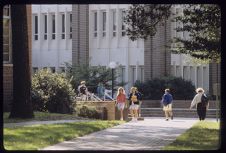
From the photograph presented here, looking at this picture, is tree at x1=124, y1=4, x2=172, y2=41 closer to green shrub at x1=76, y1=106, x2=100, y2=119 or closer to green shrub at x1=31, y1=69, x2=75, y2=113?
green shrub at x1=76, y1=106, x2=100, y2=119

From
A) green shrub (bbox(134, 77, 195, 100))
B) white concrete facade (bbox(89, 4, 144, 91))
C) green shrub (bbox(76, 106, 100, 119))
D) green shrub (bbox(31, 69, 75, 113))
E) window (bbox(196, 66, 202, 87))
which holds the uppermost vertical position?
white concrete facade (bbox(89, 4, 144, 91))

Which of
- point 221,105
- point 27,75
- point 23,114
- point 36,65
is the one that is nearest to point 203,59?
point 36,65

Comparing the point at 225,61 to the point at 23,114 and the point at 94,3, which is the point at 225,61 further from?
the point at 23,114

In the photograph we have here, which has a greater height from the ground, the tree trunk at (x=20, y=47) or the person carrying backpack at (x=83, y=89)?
the tree trunk at (x=20, y=47)

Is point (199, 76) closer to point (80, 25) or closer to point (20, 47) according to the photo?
point (80, 25)

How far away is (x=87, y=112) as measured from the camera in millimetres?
16359

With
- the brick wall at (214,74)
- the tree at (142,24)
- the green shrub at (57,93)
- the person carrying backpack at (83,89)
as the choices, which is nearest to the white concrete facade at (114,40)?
the tree at (142,24)

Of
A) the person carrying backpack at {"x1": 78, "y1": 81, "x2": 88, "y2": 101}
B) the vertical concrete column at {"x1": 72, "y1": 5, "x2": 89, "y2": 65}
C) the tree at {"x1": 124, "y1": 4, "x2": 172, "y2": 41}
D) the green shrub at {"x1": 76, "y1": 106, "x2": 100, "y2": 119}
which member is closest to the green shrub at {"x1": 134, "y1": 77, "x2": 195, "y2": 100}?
the tree at {"x1": 124, "y1": 4, "x2": 172, "y2": 41}

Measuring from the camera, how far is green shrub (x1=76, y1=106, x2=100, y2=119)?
1620cm

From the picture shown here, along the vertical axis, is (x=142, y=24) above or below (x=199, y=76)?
above

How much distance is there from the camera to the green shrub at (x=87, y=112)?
53.2ft

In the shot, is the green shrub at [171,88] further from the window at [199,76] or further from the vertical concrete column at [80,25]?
the vertical concrete column at [80,25]

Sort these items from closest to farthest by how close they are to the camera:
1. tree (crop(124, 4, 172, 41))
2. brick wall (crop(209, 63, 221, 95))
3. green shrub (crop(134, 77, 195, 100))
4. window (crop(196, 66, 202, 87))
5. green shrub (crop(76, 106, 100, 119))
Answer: brick wall (crop(209, 63, 221, 95)) < window (crop(196, 66, 202, 87)) < tree (crop(124, 4, 172, 41)) < green shrub (crop(134, 77, 195, 100)) < green shrub (crop(76, 106, 100, 119))

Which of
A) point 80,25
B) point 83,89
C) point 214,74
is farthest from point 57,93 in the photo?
point 214,74
